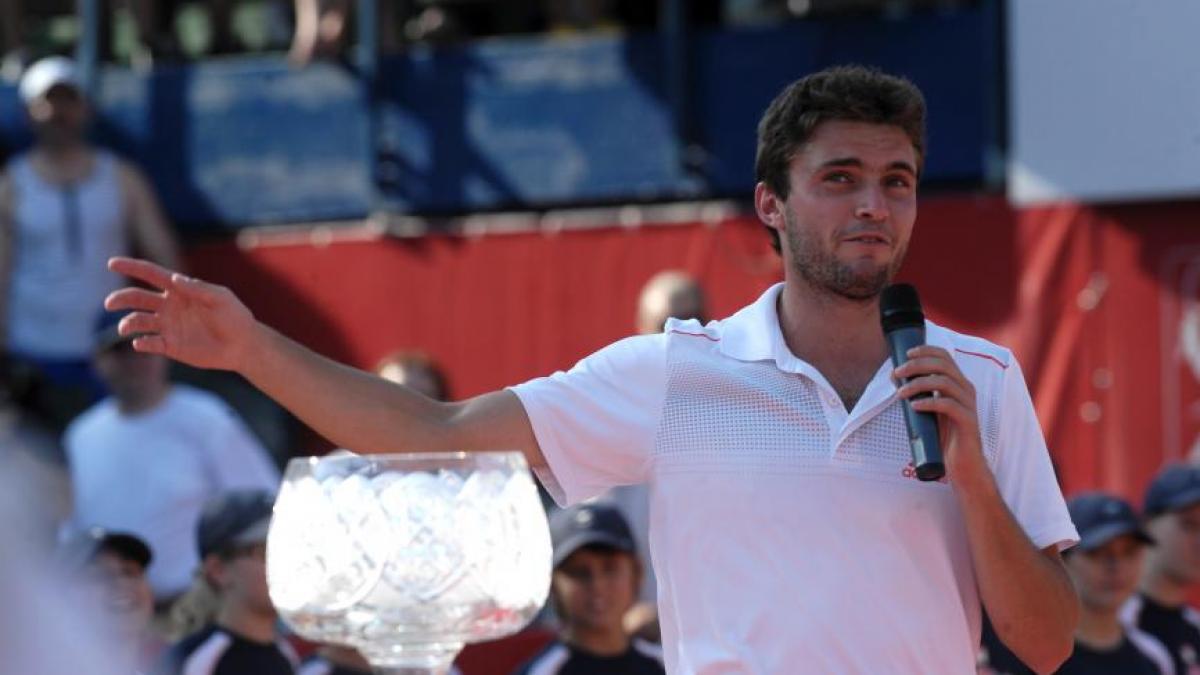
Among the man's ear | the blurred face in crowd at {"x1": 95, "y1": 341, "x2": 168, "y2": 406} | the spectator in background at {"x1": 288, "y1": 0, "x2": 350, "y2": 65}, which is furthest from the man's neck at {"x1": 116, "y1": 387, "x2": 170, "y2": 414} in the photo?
the man's ear

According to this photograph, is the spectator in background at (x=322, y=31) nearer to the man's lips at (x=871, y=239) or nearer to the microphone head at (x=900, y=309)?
the man's lips at (x=871, y=239)

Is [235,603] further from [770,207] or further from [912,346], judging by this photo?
[912,346]

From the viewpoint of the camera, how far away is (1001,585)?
11.2ft

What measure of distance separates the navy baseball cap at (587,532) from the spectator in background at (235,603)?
0.88 m

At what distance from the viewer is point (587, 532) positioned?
276 inches

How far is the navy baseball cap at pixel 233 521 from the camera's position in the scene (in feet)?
22.0

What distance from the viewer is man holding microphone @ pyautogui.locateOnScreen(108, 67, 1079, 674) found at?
11.2 ft

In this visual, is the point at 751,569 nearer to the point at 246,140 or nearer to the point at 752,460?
the point at 752,460

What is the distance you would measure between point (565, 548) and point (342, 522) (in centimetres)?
437

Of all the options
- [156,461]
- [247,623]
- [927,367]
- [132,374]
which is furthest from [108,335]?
[927,367]

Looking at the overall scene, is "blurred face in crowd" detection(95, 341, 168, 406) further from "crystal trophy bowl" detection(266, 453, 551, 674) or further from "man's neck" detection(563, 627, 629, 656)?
"crystal trophy bowl" detection(266, 453, 551, 674)

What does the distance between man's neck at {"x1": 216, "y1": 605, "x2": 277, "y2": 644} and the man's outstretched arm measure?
3.08m

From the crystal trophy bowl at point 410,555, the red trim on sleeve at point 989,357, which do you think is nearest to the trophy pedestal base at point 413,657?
the crystal trophy bowl at point 410,555

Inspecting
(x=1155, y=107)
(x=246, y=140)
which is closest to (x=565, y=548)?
(x=1155, y=107)
